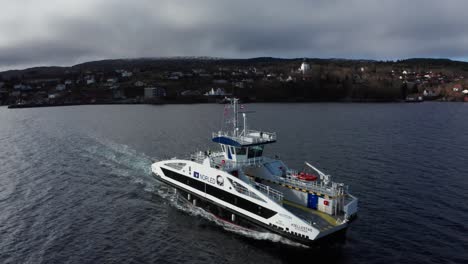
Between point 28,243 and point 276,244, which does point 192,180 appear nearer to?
point 276,244

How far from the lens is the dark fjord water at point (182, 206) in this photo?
21781 mm

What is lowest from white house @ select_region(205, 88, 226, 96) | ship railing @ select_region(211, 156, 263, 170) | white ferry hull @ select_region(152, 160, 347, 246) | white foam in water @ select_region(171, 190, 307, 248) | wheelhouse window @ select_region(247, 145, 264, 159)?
white foam in water @ select_region(171, 190, 307, 248)

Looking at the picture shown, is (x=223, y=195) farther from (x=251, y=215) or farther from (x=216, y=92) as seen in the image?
(x=216, y=92)

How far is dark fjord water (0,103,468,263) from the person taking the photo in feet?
71.5

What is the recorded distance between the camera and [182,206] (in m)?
29.8

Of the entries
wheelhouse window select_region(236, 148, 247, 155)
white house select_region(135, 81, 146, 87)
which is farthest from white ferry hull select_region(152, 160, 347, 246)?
white house select_region(135, 81, 146, 87)

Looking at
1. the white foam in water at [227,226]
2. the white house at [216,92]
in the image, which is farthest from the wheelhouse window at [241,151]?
the white house at [216,92]

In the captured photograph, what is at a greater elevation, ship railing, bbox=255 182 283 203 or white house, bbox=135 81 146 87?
white house, bbox=135 81 146 87

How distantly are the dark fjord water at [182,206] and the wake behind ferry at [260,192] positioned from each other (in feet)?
4.43

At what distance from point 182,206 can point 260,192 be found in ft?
30.8

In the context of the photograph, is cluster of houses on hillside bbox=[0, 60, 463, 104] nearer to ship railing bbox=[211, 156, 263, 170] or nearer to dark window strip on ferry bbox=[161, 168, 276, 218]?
dark window strip on ferry bbox=[161, 168, 276, 218]

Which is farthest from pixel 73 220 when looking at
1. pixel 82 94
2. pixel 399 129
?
pixel 82 94

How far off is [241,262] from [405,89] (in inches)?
6935

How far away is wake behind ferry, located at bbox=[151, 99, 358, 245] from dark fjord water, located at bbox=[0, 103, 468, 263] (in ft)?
4.43
